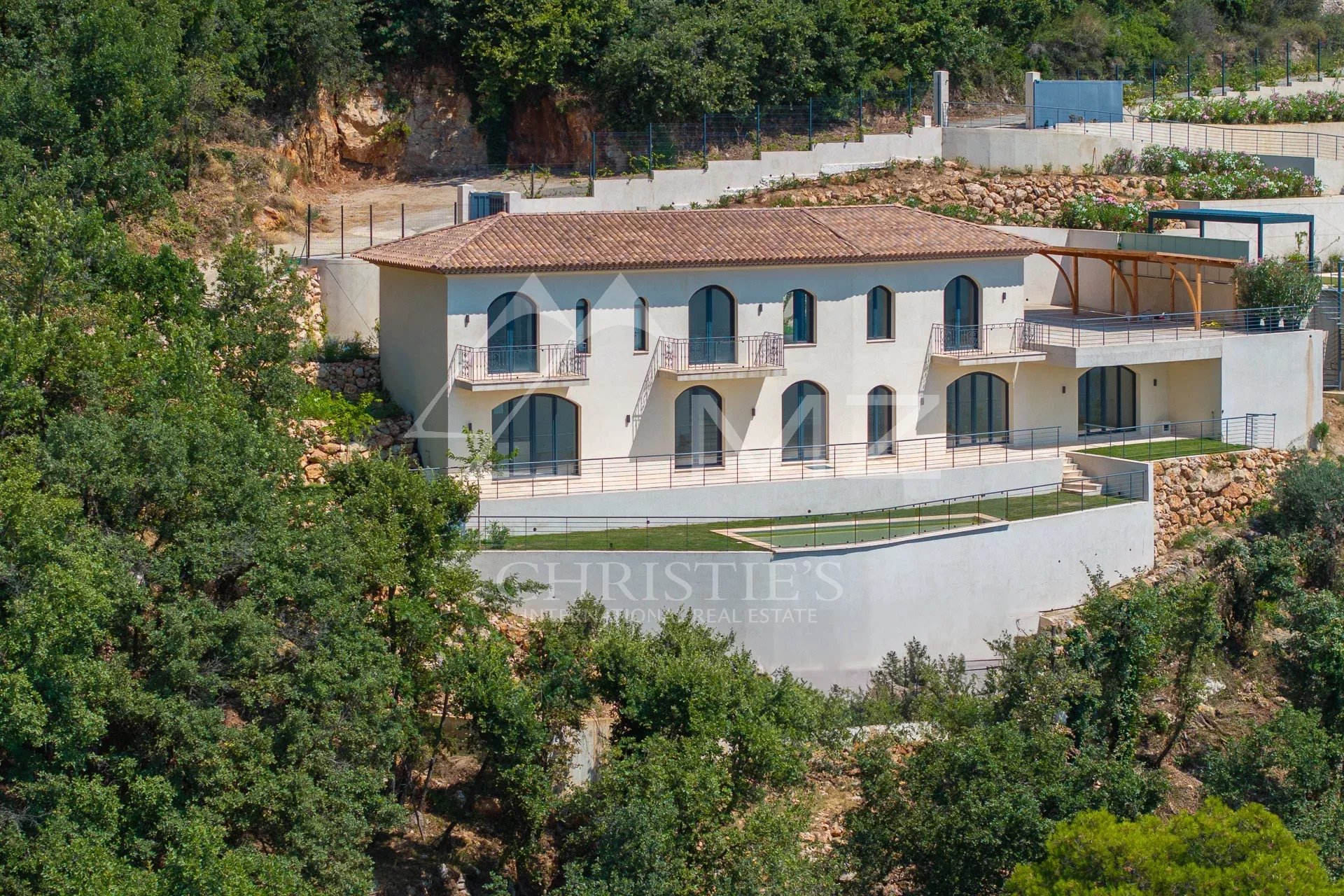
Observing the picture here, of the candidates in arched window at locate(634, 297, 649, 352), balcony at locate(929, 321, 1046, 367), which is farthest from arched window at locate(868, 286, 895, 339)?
arched window at locate(634, 297, 649, 352)

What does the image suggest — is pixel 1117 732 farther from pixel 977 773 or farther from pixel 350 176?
pixel 350 176

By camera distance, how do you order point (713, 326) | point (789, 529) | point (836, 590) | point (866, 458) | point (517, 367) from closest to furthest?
point (836, 590)
point (789, 529)
point (517, 367)
point (713, 326)
point (866, 458)

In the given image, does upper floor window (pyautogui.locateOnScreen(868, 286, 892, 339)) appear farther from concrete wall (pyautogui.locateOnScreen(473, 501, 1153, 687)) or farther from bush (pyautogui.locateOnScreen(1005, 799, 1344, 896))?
bush (pyautogui.locateOnScreen(1005, 799, 1344, 896))

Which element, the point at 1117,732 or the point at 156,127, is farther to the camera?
the point at 156,127

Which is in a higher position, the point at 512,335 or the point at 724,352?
the point at 512,335

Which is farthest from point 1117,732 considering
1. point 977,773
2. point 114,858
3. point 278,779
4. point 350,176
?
point 350,176

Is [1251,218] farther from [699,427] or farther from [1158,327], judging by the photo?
[699,427]

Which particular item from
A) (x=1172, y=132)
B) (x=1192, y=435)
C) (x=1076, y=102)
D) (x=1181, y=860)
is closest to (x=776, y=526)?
(x=1192, y=435)

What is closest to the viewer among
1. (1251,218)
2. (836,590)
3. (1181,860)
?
(1181,860)
